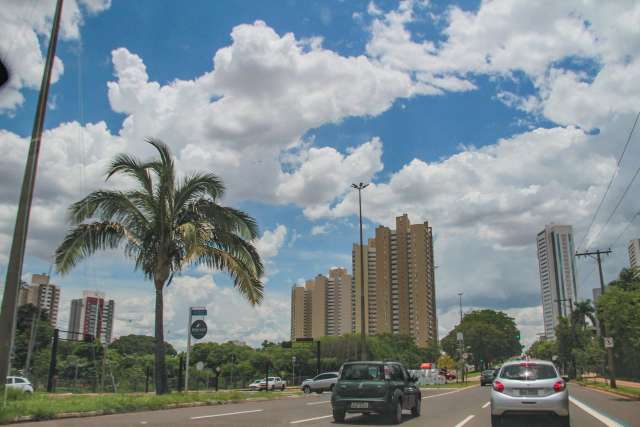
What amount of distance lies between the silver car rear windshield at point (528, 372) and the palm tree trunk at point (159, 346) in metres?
11.5

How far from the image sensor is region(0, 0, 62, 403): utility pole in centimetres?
1262

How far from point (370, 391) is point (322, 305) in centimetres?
13620

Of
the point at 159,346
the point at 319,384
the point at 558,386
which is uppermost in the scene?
the point at 159,346

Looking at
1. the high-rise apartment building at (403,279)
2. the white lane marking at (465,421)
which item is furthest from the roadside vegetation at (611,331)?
the high-rise apartment building at (403,279)

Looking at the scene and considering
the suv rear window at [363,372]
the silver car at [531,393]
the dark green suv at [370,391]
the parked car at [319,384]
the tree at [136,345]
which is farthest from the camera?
the tree at [136,345]

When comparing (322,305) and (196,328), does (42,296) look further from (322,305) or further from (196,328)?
(322,305)

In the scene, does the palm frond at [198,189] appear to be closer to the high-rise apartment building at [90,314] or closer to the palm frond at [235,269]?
the palm frond at [235,269]

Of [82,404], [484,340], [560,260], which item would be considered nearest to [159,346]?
[82,404]

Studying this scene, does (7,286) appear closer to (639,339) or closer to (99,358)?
(639,339)

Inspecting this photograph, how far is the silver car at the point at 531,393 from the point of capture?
12.5m

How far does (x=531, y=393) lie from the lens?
501 inches

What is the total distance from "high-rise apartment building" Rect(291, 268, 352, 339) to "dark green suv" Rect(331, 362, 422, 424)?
438ft

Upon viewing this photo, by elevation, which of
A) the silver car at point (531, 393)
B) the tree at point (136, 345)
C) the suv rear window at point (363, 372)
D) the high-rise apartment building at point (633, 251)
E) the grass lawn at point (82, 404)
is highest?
the high-rise apartment building at point (633, 251)

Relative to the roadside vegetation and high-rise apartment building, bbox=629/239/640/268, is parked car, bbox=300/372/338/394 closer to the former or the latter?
the roadside vegetation
